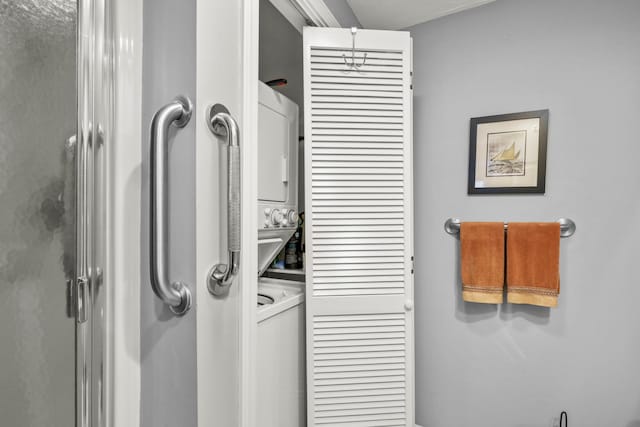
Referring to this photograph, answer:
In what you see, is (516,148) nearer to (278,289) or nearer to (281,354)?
(278,289)

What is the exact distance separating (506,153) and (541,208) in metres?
0.32

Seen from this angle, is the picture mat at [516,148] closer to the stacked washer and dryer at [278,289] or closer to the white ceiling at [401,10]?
the white ceiling at [401,10]

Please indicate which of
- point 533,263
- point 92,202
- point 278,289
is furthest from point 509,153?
point 92,202

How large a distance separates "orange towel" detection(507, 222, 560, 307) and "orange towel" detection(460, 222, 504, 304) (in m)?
0.04

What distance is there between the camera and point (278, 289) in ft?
5.06

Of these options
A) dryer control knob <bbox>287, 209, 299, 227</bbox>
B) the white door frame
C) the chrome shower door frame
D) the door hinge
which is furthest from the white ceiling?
the door hinge

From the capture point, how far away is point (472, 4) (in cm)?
163

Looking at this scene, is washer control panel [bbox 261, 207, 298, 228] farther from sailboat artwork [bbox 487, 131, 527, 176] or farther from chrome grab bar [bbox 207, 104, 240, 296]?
sailboat artwork [bbox 487, 131, 527, 176]

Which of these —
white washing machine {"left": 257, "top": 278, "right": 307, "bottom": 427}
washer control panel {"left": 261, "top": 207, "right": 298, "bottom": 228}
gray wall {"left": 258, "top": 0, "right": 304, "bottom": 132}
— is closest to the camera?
white washing machine {"left": 257, "top": 278, "right": 307, "bottom": 427}

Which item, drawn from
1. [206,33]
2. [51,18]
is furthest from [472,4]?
[51,18]

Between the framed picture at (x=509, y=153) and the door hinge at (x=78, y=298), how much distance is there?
1.67 m

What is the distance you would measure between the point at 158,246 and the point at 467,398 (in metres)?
1.77

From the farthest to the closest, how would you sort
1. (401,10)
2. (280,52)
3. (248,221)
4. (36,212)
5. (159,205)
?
(280,52)
(401,10)
(248,221)
(159,205)
(36,212)

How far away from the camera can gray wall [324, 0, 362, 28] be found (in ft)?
4.91
